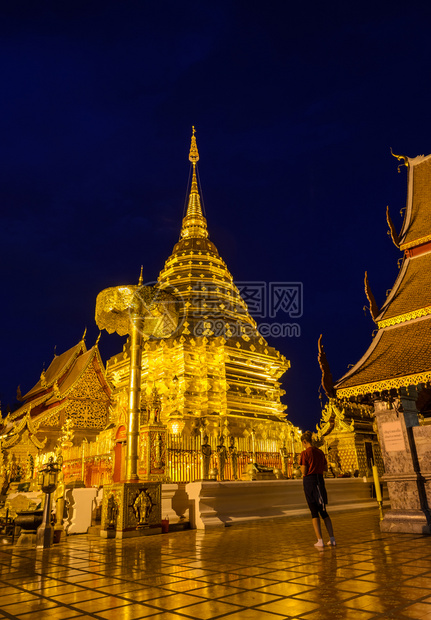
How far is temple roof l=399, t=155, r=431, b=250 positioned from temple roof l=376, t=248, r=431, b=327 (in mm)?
350

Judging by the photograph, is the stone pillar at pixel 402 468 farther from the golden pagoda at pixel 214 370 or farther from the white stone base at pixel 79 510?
the golden pagoda at pixel 214 370

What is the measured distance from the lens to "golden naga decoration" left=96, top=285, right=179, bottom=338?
30.5 ft

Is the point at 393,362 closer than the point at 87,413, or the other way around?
the point at 393,362

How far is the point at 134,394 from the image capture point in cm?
873

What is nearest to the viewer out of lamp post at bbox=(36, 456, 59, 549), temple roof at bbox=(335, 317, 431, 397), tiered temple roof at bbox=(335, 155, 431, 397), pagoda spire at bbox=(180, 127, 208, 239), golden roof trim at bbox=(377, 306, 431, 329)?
temple roof at bbox=(335, 317, 431, 397)

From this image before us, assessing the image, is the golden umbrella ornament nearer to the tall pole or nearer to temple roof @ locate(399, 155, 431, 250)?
the tall pole

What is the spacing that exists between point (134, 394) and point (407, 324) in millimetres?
4999

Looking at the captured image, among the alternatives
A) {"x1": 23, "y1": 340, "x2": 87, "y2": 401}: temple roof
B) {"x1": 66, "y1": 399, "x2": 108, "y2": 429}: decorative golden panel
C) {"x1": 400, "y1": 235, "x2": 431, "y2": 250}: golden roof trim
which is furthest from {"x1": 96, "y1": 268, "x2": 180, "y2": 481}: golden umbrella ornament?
{"x1": 23, "y1": 340, "x2": 87, "y2": 401}: temple roof

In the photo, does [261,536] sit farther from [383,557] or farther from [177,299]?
[177,299]

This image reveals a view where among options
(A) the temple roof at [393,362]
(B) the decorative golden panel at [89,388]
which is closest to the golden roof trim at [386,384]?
(A) the temple roof at [393,362]

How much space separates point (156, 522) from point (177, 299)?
436 centimetres

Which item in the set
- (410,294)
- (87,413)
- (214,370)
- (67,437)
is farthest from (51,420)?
(410,294)

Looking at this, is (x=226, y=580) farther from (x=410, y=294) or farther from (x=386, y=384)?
(x=410, y=294)

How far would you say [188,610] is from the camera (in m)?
3.00
